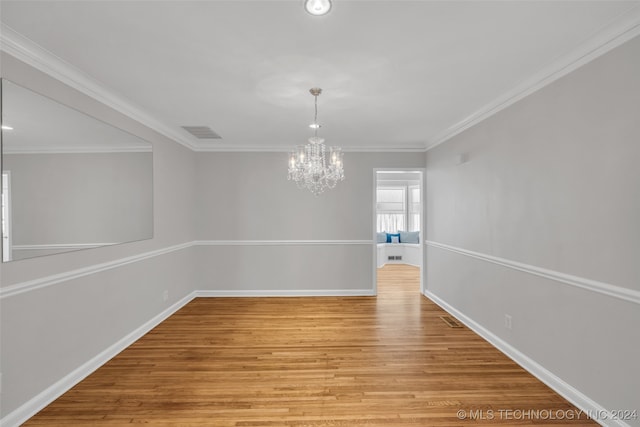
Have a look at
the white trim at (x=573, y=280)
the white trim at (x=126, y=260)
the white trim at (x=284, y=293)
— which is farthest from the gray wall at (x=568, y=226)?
the white trim at (x=126, y=260)

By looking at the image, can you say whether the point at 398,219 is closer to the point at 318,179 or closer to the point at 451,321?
the point at 451,321

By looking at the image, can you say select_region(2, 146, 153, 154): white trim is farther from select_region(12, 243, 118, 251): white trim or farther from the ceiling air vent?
the ceiling air vent

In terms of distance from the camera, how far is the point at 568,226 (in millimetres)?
2311

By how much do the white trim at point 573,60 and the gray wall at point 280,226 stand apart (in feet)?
7.21

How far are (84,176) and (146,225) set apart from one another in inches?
42.7

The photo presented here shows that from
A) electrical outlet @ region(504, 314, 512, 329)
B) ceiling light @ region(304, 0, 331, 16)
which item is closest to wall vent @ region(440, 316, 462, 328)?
electrical outlet @ region(504, 314, 512, 329)

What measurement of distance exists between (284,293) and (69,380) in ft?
10.1

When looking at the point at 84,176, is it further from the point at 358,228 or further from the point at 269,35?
the point at 358,228

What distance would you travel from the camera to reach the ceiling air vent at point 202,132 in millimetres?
4143

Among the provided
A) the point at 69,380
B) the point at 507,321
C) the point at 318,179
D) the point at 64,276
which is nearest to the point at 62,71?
the point at 64,276

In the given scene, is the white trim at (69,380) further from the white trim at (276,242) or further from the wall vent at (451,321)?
the wall vent at (451,321)

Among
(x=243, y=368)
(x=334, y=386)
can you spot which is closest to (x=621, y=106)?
(x=334, y=386)

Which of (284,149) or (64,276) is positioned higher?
(284,149)

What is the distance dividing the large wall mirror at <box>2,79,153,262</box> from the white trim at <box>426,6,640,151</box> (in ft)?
12.5
